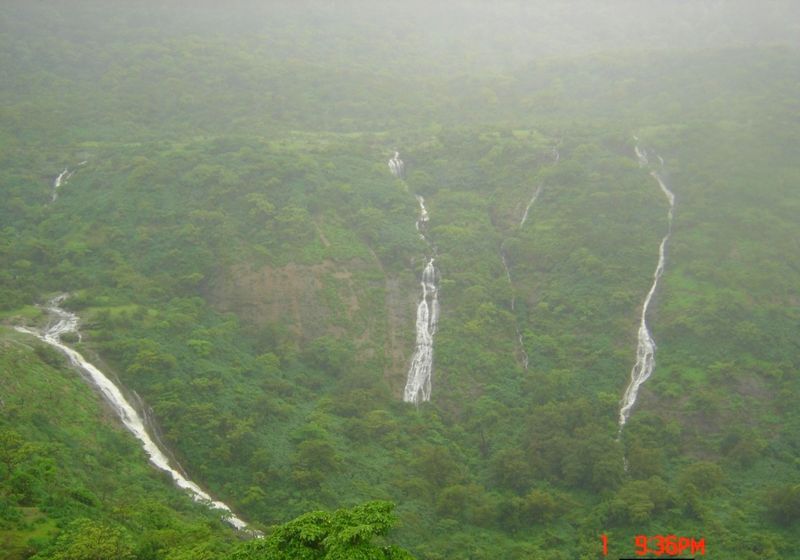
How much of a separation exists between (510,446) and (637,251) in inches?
850

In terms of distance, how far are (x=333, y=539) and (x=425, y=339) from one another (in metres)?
31.4

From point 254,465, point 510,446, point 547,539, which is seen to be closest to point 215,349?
point 254,465

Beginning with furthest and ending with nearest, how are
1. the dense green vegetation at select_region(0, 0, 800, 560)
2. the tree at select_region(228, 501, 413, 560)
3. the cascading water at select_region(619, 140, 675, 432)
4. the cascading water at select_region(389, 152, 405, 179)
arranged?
1. the cascading water at select_region(389, 152, 405, 179)
2. the cascading water at select_region(619, 140, 675, 432)
3. the dense green vegetation at select_region(0, 0, 800, 560)
4. the tree at select_region(228, 501, 413, 560)

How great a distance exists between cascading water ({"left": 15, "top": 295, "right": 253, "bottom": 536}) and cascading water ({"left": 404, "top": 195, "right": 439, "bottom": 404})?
15587 millimetres

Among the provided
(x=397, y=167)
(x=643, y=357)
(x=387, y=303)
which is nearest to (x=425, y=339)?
(x=387, y=303)

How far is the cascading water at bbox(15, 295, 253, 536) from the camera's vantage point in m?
29.9

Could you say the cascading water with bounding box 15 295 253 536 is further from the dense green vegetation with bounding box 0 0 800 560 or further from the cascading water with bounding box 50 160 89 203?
the cascading water with bounding box 50 160 89 203

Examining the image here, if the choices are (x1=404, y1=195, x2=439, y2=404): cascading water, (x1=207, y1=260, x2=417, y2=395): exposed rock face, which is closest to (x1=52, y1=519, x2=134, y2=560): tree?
(x1=404, y1=195, x2=439, y2=404): cascading water

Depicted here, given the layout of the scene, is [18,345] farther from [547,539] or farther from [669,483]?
[669,483]

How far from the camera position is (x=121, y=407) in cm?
3366

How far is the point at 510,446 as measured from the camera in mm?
38031

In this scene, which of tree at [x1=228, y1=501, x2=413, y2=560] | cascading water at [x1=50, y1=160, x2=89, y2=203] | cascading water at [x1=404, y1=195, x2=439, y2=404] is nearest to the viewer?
tree at [x1=228, y1=501, x2=413, y2=560]
